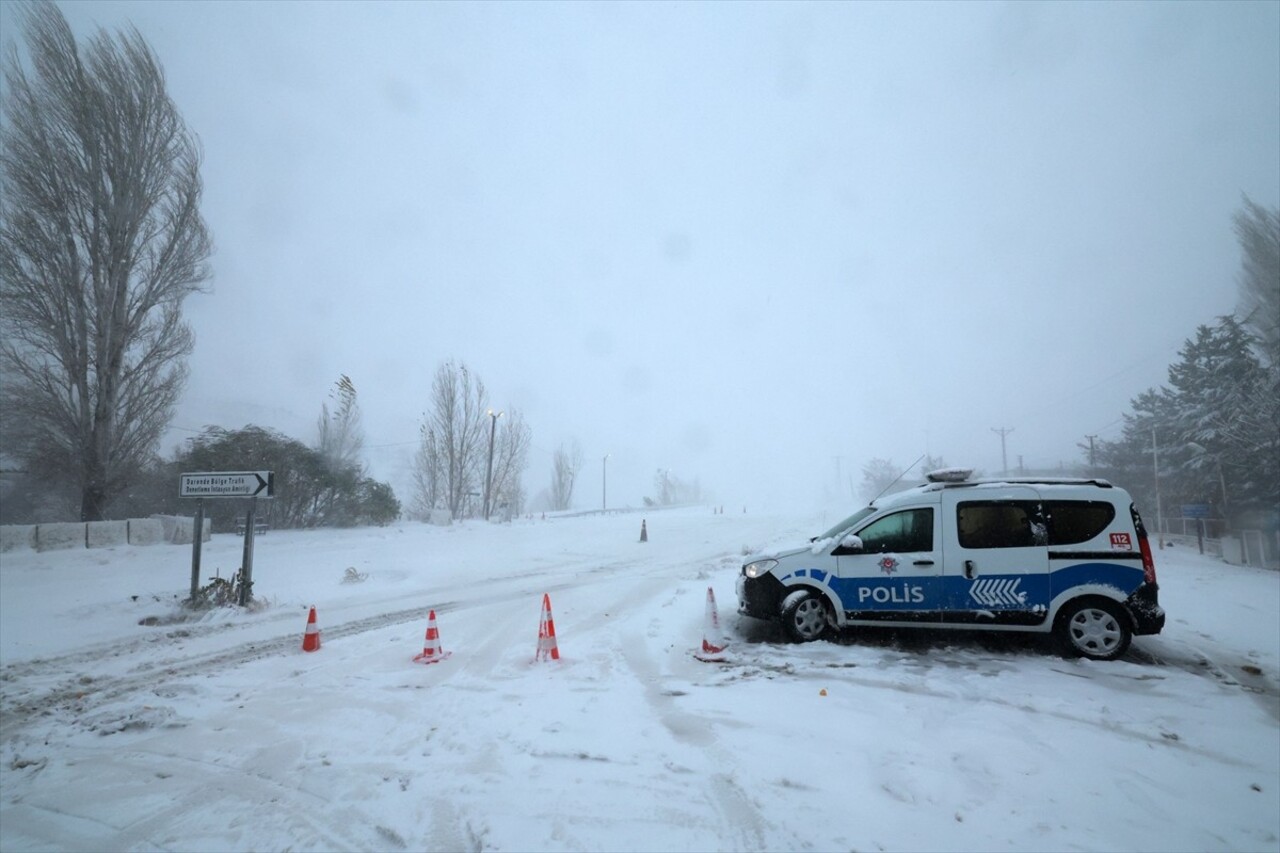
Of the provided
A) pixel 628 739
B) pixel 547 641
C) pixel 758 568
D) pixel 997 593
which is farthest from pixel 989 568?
pixel 547 641

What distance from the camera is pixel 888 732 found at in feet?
14.9

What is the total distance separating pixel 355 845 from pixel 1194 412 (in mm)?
42194

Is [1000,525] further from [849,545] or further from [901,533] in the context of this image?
[849,545]

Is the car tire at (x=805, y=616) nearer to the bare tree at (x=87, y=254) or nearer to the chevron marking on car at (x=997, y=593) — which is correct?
the chevron marking on car at (x=997, y=593)

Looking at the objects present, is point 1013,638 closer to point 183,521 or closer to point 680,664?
point 680,664

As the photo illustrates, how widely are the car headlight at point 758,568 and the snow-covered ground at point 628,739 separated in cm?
90

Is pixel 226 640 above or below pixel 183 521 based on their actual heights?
below

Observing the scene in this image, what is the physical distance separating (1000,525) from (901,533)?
108 cm

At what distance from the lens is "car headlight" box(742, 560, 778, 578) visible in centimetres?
723

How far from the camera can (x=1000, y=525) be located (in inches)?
257

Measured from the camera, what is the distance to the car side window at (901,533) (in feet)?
21.9

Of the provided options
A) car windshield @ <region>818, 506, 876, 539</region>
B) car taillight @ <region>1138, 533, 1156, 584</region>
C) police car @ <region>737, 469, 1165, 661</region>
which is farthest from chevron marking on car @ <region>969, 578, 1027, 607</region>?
car windshield @ <region>818, 506, 876, 539</region>

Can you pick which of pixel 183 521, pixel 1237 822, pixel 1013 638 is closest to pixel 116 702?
pixel 1237 822

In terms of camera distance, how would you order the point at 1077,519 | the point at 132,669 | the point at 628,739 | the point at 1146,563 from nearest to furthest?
the point at 628,739 < the point at 1146,563 < the point at 1077,519 < the point at 132,669
